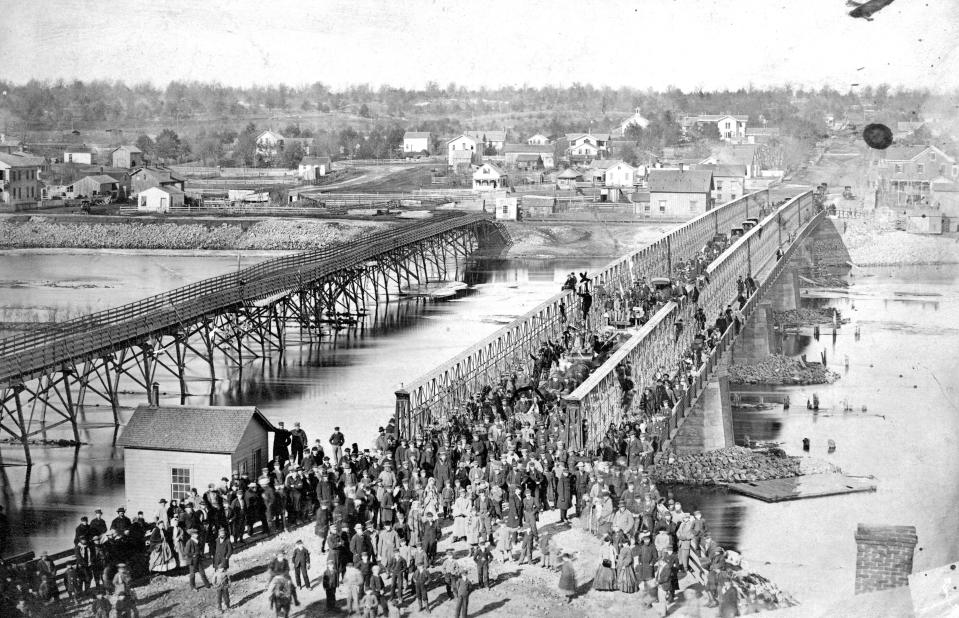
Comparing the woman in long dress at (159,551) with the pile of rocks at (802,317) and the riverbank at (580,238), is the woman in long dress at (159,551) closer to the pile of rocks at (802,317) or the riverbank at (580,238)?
the pile of rocks at (802,317)

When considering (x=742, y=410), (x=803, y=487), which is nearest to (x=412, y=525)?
(x=803, y=487)

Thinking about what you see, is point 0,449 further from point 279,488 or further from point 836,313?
point 836,313

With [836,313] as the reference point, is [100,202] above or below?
above

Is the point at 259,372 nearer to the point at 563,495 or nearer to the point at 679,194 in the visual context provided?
the point at 563,495

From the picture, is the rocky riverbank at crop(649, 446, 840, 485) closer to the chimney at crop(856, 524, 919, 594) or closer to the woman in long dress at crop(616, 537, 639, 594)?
the chimney at crop(856, 524, 919, 594)

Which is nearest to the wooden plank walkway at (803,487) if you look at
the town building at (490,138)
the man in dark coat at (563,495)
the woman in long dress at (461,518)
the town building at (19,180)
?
the man in dark coat at (563,495)

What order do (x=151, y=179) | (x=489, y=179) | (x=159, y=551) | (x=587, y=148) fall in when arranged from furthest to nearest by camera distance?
(x=587, y=148), (x=489, y=179), (x=151, y=179), (x=159, y=551)

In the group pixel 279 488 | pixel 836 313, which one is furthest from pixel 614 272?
pixel 279 488
